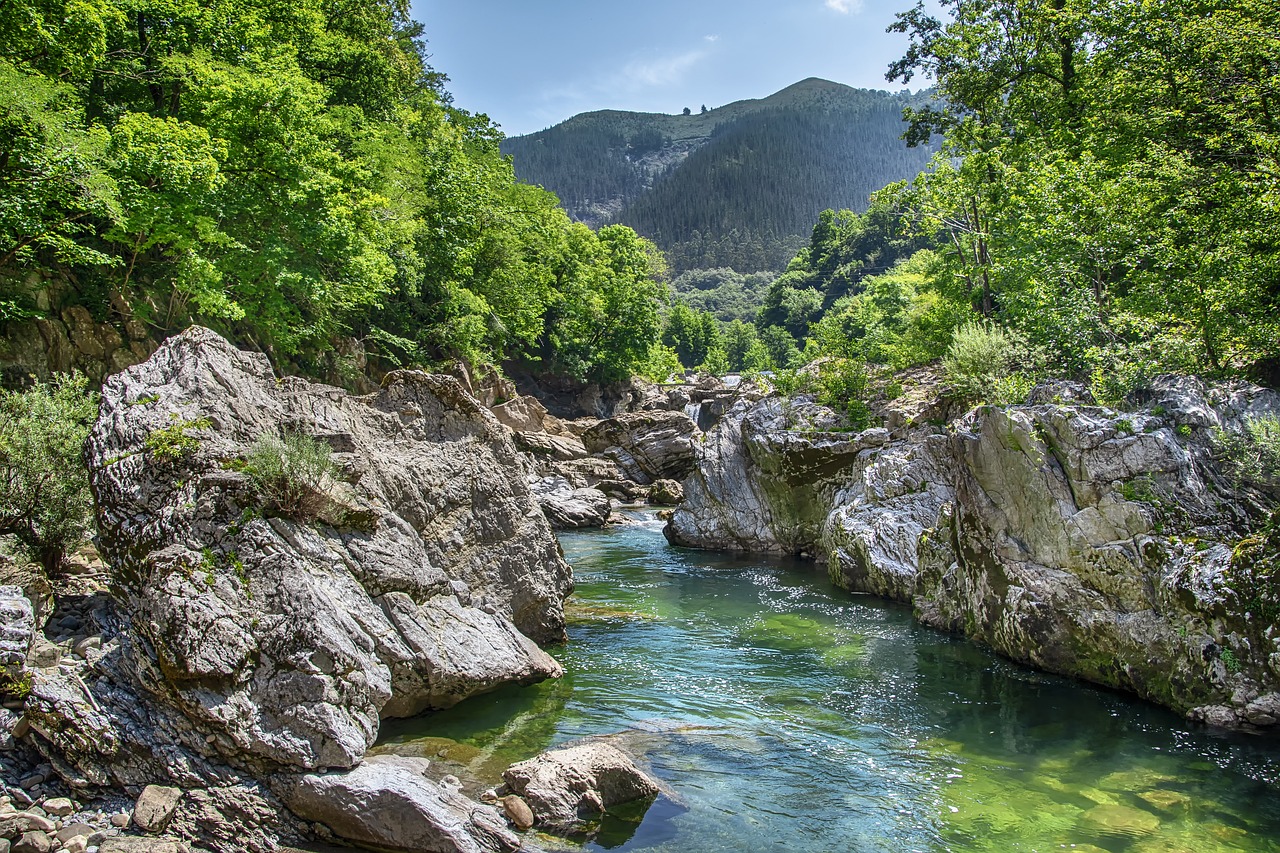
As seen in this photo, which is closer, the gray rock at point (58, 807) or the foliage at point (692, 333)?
the gray rock at point (58, 807)

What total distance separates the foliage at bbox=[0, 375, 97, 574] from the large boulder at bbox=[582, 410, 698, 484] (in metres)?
31.1

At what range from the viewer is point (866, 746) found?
10.2m

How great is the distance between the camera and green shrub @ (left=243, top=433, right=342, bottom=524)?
28.7 ft

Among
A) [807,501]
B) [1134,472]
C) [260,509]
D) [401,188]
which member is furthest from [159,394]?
[401,188]

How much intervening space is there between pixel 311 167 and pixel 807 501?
58.7 ft

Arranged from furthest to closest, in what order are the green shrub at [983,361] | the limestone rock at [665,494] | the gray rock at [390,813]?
the limestone rock at [665,494] → the green shrub at [983,361] → the gray rock at [390,813]

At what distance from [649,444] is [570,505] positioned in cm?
1014

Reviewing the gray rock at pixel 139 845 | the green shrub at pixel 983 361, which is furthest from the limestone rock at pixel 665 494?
the gray rock at pixel 139 845

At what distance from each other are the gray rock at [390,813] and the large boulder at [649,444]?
33.7 m

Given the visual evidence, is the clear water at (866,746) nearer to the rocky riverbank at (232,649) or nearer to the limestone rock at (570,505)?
the rocky riverbank at (232,649)

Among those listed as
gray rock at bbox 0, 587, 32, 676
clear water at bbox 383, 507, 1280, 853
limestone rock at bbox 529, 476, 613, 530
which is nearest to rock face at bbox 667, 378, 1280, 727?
clear water at bbox 383, 507, 1280, 853

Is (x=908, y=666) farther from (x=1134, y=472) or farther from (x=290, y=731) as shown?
(x=290, y=731)

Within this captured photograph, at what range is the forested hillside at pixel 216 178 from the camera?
1424 centimetres

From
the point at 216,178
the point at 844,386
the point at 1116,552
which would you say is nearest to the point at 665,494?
the point at 844,386
